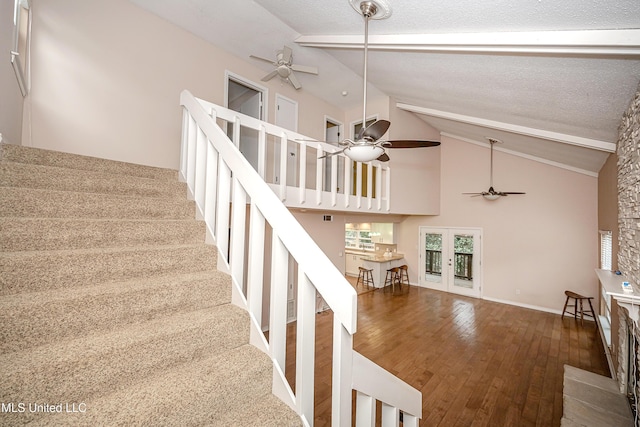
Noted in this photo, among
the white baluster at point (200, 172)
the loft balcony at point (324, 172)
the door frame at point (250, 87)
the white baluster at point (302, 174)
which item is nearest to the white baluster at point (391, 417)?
the white baluster at point (200, 172)

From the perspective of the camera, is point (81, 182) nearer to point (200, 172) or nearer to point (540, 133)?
point (200, 172)

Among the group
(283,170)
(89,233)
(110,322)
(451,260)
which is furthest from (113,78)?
(451,260)

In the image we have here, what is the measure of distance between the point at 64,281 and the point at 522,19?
11.7 ft

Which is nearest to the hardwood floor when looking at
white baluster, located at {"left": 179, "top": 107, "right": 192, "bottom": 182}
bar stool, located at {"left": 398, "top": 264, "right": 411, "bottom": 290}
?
bar stool, located at {"left": 398, "top": 264, "right": 411, "bottom": 290}

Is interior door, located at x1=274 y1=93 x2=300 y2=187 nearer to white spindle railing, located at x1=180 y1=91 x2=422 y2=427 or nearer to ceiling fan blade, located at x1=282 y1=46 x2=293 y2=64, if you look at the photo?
ceiling fan blade, located at x1=282 y1=46 x2=293 y2=64

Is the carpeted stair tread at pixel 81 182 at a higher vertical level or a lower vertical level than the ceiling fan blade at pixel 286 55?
lower

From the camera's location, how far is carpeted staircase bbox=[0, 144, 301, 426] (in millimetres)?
1065

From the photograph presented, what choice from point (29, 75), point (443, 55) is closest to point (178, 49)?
point (29, 75)

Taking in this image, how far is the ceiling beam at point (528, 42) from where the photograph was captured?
6.17ft

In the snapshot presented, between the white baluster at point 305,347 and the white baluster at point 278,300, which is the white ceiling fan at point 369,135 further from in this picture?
the white baluster at point 305,347

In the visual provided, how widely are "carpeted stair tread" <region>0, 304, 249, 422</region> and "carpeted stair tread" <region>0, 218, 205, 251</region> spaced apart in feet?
2.26

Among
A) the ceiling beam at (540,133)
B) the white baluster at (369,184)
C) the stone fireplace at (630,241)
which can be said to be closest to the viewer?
the stone fireplace at (630,241)

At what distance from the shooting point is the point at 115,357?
46.5 inches

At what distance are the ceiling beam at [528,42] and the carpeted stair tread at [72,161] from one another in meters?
3.00
